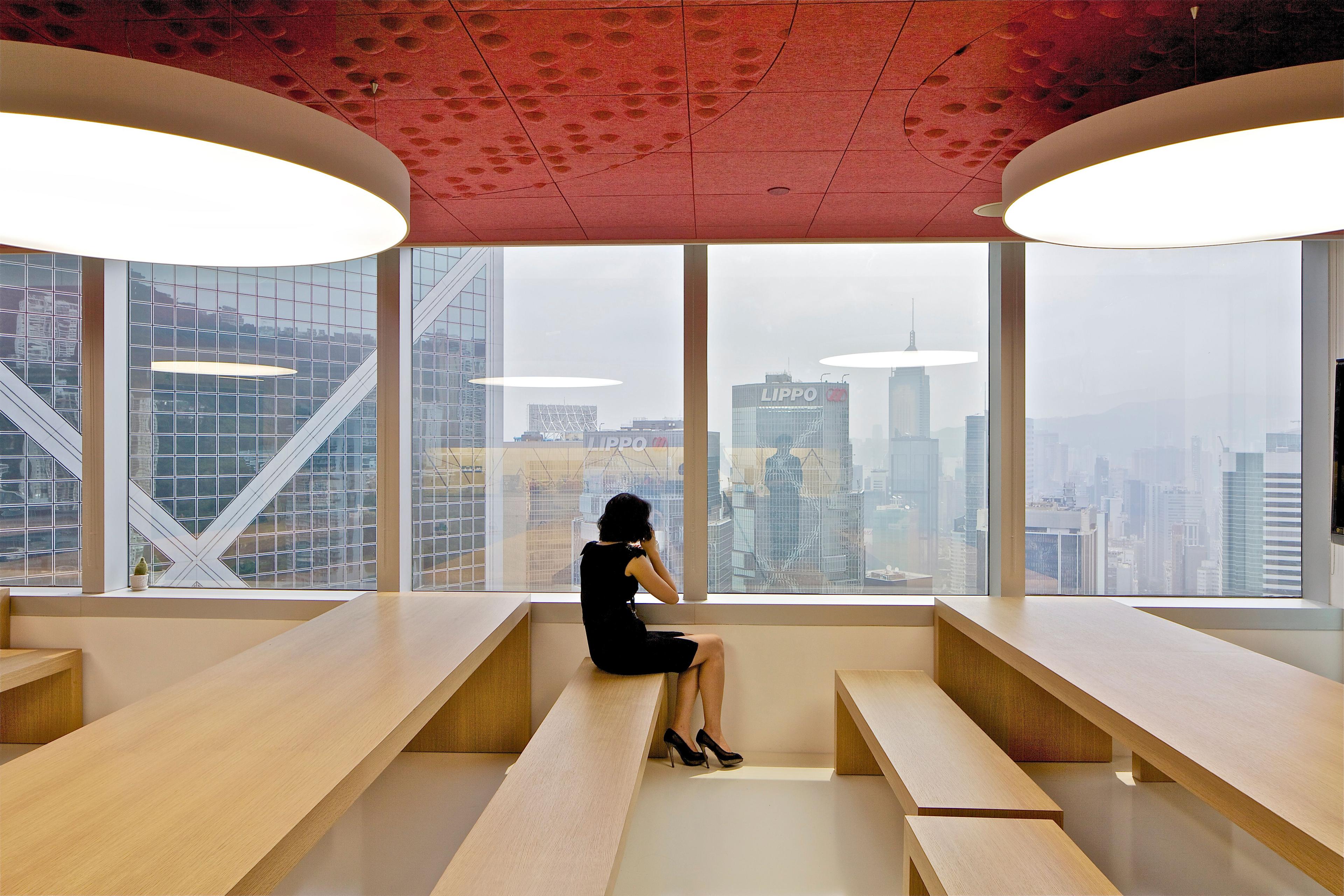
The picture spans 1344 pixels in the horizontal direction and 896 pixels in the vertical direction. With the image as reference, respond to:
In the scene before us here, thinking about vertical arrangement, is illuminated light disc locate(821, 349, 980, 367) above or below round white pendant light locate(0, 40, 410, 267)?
below

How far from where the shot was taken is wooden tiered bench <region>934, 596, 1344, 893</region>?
1.30 m

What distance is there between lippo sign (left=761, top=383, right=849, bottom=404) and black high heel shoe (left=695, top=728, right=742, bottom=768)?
1557 millimetres

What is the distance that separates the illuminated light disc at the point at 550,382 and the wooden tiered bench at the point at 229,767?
4.41 ft

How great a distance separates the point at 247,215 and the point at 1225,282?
161 inches

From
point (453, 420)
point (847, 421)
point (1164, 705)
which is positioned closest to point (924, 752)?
point (1164, 705)

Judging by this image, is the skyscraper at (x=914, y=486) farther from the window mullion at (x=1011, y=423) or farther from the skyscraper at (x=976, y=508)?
the window mullion at (x=1011, y=423)

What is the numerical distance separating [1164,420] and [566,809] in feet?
10.8

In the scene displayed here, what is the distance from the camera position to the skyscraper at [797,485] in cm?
339

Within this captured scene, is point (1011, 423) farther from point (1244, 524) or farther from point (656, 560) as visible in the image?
point (656, 560)

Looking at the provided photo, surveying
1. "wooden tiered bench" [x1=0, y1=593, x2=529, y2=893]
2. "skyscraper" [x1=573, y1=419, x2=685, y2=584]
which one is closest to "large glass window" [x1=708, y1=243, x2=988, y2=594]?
"skyscraper" [x1=573, y1=419, x2=685, y2=584]

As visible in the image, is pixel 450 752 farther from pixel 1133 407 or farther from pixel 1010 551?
pixel 1133 407

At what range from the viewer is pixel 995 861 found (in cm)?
162

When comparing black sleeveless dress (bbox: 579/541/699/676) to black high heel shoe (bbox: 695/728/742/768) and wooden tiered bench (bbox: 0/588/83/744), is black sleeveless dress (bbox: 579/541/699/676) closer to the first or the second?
black high heel shoe (bbox: 695/728/742/768)

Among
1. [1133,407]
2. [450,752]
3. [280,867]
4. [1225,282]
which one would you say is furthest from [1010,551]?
[280,867]
